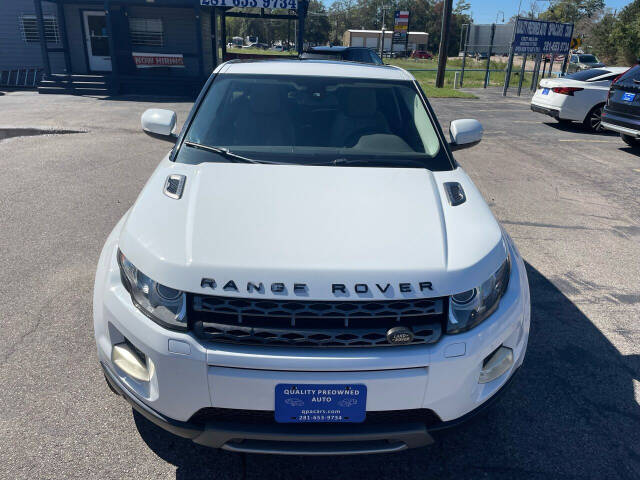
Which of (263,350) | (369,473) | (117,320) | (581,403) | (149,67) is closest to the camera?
(263,350)

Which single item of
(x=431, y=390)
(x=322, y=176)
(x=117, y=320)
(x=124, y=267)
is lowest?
(x=431, y=390)

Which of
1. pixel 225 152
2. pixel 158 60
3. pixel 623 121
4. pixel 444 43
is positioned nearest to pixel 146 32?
pixel 158 60

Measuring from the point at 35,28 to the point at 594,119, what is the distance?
21.1 meters

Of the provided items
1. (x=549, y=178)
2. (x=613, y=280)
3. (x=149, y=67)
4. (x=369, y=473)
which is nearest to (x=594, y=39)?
(x=149, y=67)

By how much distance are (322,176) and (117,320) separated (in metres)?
1.22

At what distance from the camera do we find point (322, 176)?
2.61 meters

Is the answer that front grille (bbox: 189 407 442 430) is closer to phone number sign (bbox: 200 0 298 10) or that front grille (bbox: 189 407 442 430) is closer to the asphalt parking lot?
the asphalt parking lot

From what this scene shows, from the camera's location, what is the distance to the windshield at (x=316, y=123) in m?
2.93

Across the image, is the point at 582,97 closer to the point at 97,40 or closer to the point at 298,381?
the point at 298,381

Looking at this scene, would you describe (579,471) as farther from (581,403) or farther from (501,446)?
(581,403)

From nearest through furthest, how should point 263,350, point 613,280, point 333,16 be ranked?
1. point 263,350
2. point 613,280
3. point 333,16

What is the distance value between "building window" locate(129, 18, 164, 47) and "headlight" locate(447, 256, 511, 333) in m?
20.6

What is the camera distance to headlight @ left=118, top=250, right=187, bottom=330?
1.93m

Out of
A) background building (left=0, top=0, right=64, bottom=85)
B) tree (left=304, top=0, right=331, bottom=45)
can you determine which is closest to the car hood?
background building (left=0, top=0, right=64, bottom=85)
